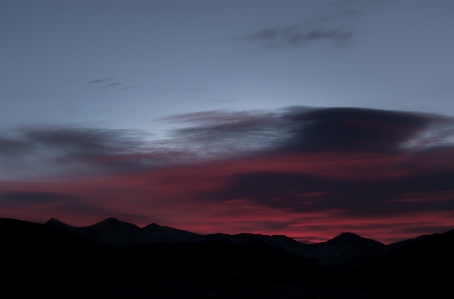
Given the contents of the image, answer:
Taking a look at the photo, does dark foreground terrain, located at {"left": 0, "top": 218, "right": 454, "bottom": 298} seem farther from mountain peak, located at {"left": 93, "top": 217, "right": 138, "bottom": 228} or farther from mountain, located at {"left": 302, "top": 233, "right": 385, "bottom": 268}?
mountain, located at {"left": 302, "top": 233, "right": 385, "bottom": 268}

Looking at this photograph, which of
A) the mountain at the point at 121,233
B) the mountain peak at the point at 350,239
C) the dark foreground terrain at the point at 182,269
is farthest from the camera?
the mountain peak at the point at 350,239

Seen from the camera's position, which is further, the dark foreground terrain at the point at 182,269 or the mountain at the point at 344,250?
the mountain at the point at 344,250

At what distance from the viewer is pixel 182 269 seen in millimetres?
86750

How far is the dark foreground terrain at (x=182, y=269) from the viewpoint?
192ft

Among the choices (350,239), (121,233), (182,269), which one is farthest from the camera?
Answer: (350,239)

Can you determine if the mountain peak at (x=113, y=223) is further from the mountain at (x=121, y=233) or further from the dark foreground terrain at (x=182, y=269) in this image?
the dark foreground terrain at (x=182, y=269)

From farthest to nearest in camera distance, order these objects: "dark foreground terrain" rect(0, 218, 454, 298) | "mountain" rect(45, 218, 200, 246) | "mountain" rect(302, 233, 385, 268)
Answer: "mountain" rect(302, 233, 385, 268)
"mountain" rect(45, 218, 200, 246)
"dark foreground terrain" rect(0, 218, 454, 298)

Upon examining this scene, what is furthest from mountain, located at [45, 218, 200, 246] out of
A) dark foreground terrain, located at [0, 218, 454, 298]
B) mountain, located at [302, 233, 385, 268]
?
mountain, located at [302, 233, 385, 268]

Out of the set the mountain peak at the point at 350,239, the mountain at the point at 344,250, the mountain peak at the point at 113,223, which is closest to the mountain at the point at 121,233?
the mountain peak at the point at 113,223

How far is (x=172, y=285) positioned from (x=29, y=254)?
2112 cm

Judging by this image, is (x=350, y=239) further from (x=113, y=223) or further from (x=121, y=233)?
(x=113, y=223)

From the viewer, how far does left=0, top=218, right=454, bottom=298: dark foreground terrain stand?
5838cm

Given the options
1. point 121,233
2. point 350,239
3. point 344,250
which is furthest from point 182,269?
point 350,239

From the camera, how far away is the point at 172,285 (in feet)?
243
